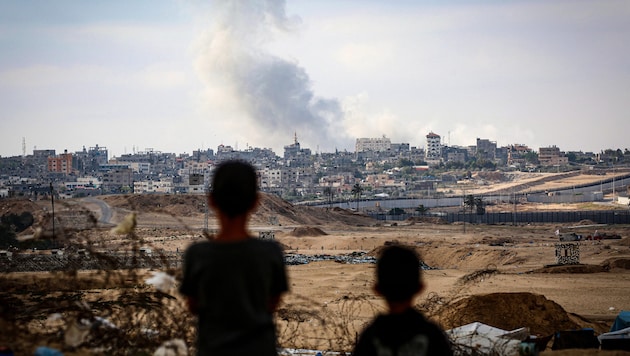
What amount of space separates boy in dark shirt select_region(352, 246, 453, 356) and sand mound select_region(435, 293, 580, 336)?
35.9 feet

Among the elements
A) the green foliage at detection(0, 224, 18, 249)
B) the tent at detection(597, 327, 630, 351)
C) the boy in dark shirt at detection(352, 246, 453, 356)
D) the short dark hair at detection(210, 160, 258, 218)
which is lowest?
the tent at detection(597, 327, 630, 351)

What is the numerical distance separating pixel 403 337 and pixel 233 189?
38.7 inches

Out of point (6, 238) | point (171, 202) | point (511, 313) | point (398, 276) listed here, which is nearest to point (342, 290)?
point (511, 313)

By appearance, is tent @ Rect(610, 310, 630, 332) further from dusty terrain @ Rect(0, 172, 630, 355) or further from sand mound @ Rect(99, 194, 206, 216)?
sand mound @ Rect(99, 194, 206, 216)

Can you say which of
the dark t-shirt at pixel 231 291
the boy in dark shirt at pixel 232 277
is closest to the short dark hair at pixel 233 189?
the boy in dark shirt at pixel 232 277

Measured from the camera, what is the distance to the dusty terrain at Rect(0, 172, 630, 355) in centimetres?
659

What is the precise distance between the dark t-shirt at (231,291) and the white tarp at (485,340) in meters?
4.17

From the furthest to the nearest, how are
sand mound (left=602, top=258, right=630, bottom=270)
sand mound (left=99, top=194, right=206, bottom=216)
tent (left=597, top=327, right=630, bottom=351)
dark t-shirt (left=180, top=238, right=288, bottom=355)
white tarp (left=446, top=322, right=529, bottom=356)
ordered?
1. sand mound (left=99, top=194, right=206, bottom=216)
2. sand mound (left=602, top=258, right=630, bottom=270)
3. tent (left=597, top=327, right=630, bottom=351)
4. white tarp (left=446, top=322, right=529, bottom=356)
5. dark t-shirt (left=180, top=238, right=288, bottom=355)

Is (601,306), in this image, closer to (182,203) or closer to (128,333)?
(128,333)

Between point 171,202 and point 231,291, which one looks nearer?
point 231,291

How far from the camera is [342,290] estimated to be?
2725 centimetres

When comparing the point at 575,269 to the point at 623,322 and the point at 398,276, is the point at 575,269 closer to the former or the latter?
the point at 623,322

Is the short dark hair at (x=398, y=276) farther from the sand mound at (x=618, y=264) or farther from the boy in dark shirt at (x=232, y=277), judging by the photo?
the sand mound at (x=618, y=264)

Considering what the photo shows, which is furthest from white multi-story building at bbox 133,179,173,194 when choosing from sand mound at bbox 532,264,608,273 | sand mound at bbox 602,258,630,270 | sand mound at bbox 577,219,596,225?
sand mound at bbox 532,264,608,273
